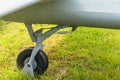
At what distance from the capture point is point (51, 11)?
3.06 m

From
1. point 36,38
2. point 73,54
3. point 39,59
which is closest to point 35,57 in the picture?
→ point 39,59

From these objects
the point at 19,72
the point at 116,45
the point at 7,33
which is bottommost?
the point at 19,72

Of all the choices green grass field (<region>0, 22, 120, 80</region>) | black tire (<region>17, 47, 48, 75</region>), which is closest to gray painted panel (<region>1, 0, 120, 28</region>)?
black tire (<region>17, 47, 48, 75</region>)

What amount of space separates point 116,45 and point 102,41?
216 millimetres

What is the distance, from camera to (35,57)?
145 inches

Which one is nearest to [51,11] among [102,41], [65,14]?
[65,14]

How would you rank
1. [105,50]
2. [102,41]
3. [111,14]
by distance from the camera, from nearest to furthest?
1. [111,14]
2. [105,50]
3. [102,41]

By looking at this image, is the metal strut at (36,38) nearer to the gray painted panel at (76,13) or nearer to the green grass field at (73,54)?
the green grass field at (73,54)

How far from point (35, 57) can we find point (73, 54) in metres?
0.84

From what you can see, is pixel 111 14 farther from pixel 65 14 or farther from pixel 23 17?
pixel 23 17

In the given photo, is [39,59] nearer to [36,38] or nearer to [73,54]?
[36,38]

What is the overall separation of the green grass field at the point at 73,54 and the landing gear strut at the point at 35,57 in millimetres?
87

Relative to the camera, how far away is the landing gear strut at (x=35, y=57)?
3559 millimetres

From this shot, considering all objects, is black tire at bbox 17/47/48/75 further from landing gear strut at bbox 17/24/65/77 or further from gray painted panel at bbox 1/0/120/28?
gray painted panel at bbox 1/0/120/28
